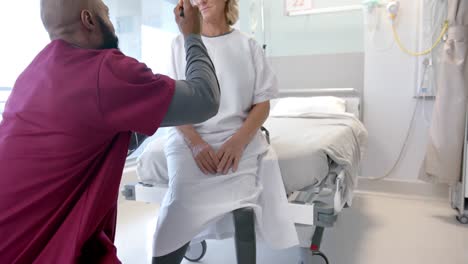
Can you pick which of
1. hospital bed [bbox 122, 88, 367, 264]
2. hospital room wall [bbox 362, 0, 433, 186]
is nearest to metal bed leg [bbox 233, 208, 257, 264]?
hospital bed [bbox 122, 88, 367, 264]

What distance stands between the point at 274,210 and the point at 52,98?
0.82m

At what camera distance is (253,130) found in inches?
52.4

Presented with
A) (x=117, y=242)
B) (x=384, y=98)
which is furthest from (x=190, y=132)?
(x=384, y=98)

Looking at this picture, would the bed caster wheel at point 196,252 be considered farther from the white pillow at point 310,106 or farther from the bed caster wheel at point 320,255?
the white pillow at point 310,106

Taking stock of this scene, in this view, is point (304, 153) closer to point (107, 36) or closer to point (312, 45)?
point (107, 36)

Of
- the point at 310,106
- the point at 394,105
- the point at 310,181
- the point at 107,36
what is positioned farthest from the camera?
the point at 394,105

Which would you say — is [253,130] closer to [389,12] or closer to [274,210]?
[274,210]

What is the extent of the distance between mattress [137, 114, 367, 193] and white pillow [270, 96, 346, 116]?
442 mm

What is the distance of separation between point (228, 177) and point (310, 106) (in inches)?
57.2

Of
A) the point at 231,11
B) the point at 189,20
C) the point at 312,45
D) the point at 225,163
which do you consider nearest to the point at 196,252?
the point at 225,163

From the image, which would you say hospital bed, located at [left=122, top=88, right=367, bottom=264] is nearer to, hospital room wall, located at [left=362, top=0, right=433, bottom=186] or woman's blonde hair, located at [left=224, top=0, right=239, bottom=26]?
woman's blonde hair, located at [left=224, top=0, right=239, bottom=26]

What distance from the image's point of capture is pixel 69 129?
650 millimetres

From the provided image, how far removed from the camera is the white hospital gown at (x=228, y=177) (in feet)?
3.85

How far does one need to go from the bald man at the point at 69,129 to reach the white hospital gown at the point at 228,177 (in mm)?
461
